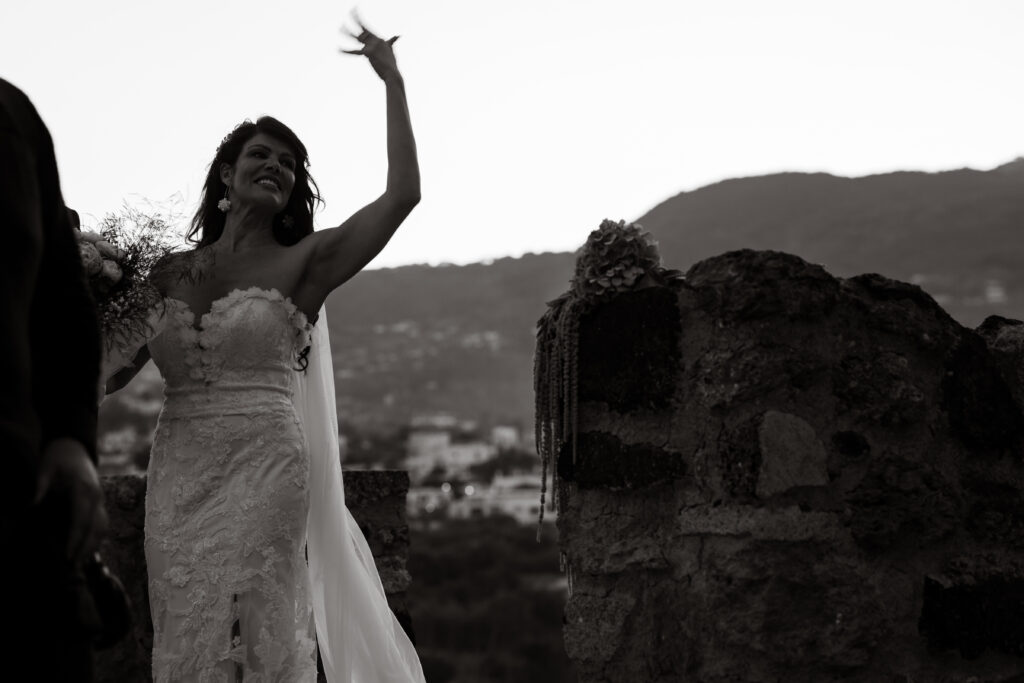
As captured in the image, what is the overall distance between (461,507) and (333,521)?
3668 centimetres

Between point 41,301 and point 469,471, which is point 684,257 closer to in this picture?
point 469,471

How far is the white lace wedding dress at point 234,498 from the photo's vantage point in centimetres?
302

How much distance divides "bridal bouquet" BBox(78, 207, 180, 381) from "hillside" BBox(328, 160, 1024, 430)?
113 feet

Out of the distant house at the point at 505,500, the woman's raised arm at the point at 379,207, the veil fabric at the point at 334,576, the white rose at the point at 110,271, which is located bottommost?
the distant house at the point at 505,500

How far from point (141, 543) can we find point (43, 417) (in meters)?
3.27

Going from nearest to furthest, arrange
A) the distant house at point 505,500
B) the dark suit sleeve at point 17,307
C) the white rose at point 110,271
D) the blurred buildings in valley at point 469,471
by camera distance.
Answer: the dark suit sleeve at point 17,307 → the white rose at point 110,271 → the distant house at point 505,500 → the blurred buildings in valley at point 469,471

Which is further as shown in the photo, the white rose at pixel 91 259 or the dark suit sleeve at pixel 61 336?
the white rose at pixel 91 259

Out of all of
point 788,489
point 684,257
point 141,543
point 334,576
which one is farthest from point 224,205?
point 684,257

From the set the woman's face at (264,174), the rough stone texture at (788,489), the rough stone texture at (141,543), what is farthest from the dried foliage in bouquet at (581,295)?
the rough stone texture at (141,543)

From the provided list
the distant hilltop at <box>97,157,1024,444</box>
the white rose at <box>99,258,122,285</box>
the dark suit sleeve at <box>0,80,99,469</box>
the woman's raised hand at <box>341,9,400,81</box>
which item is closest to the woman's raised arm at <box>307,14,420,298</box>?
the woman's raised hand at <box>341,9,400,81</box>

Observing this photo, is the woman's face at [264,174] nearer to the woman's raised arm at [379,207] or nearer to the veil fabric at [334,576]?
the woman's raised arm at [379,207]

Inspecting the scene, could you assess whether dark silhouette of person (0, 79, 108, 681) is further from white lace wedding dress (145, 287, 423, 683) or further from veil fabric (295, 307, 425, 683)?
veil fabric (295, 307, 425, 683)

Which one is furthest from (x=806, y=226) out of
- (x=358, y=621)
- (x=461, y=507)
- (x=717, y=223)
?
(x=358, y=621)

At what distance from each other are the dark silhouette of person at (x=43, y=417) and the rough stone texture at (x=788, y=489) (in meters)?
1.68
